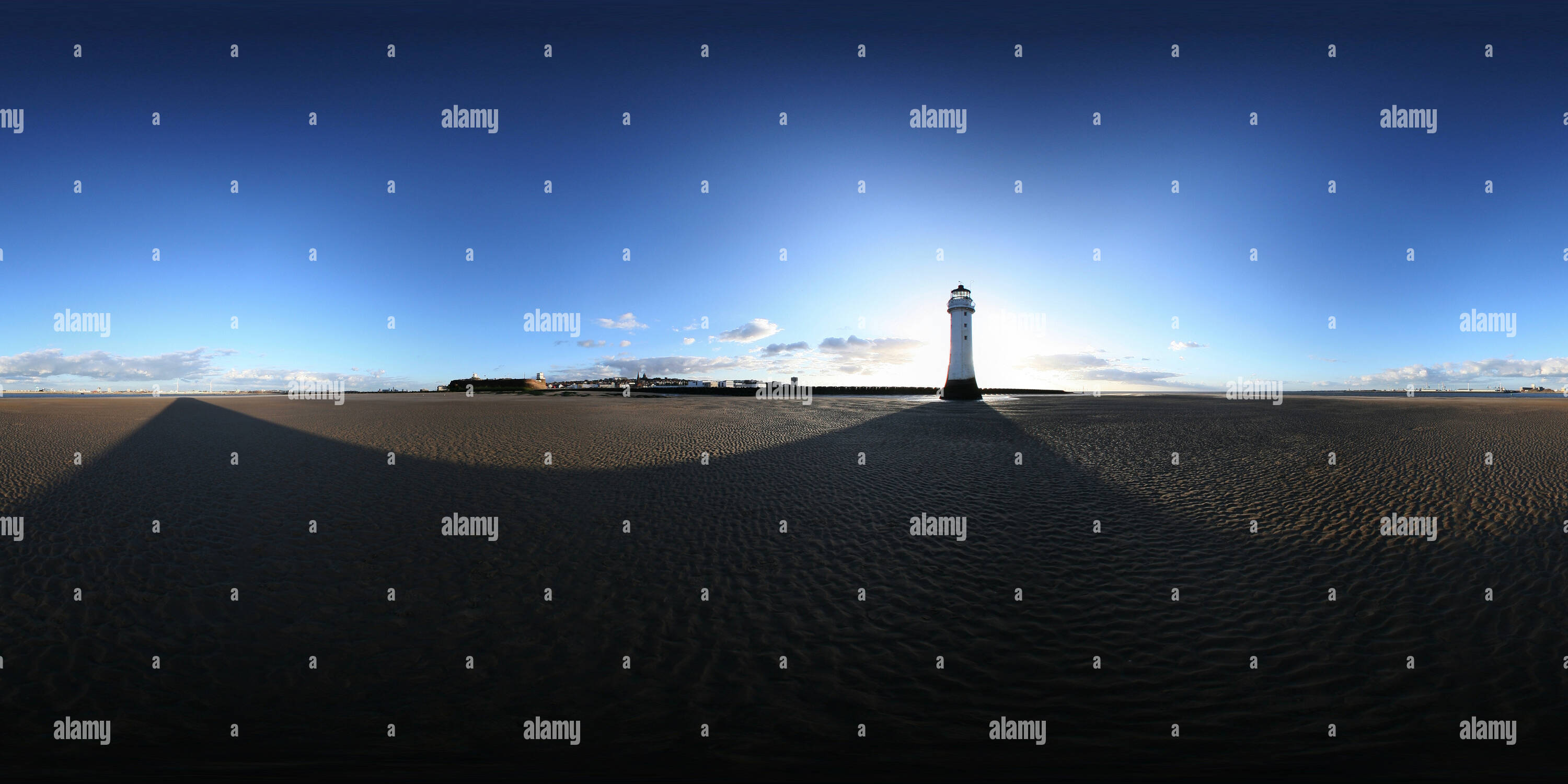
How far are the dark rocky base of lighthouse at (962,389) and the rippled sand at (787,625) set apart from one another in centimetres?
4676

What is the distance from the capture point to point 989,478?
46.0 feet

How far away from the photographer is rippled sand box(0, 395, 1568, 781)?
13.6 ft

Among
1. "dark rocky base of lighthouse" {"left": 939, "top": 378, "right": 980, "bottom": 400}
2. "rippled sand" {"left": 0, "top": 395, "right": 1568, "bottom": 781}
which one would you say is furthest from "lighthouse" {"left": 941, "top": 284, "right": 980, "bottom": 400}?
"rippled sand" {"left": 0, "top": 395, "right": 1568, "bottom": 781}

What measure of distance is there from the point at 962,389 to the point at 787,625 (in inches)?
2314

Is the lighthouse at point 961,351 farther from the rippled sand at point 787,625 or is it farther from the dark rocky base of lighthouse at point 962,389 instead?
the rippled sand at point 787,625

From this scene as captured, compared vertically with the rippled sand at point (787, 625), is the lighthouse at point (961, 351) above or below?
above

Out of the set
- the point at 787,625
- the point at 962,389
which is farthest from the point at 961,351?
the point at 787,625

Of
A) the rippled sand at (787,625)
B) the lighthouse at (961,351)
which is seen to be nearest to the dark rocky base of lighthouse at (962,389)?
the lighthouse at (961,351)

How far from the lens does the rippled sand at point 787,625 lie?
416cm

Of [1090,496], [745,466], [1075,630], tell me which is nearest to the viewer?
[1075,630]

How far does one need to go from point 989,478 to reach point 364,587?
43.2 feet

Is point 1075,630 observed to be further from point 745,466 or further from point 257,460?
point 257,460

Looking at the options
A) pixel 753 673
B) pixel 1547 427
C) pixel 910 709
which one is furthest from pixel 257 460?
pixel 1547 427

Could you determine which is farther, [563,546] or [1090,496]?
[1090,496]
